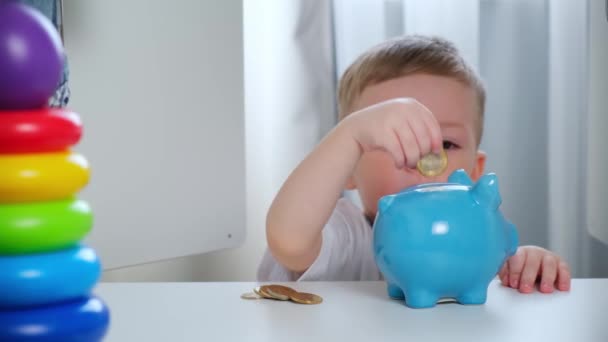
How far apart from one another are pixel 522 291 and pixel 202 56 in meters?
0.44

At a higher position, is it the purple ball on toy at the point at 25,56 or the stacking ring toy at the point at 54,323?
the purple ball on toy at the point at 25,56

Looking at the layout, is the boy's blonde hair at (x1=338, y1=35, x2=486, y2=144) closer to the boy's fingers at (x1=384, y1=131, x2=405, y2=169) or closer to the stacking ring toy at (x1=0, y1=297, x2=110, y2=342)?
the boy's fingers at (x1=384, y1=131, x2=405, y2=169)

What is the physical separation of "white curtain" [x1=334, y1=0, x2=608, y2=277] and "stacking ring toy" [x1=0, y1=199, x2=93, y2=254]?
3.97ft

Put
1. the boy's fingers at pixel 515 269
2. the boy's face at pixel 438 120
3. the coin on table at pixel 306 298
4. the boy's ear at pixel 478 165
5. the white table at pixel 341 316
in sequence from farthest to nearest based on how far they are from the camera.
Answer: the boy's ear at pixel 478 165, the boy's face at pixel 438 120, the boy's fingers at pixel 515 269, the coin on table at pixel 306 298, the white table at pixel 341 316

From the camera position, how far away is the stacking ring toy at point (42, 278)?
0.30 meters

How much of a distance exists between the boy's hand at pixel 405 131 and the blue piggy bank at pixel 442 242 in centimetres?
3


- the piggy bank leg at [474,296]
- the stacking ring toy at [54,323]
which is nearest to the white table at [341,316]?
the piggy bank leg at [474,296]

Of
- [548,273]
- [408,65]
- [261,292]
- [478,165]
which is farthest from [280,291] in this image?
[478,165]

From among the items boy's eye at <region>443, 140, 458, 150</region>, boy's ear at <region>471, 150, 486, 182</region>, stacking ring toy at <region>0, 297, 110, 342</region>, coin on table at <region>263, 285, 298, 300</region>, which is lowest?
coin on table at <region>263, 285, 298, 300</region>

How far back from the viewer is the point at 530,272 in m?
0.73

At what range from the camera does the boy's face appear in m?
1.03

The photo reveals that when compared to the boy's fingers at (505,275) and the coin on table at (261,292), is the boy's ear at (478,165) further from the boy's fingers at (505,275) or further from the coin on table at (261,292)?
the coin on table at (261,292)

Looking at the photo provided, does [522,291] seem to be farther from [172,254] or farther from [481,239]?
[172,254]

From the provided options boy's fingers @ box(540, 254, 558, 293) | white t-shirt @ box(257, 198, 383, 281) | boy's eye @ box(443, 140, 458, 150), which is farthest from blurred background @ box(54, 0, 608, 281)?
boy's fingers @ box(540, 254, 558, 293)
